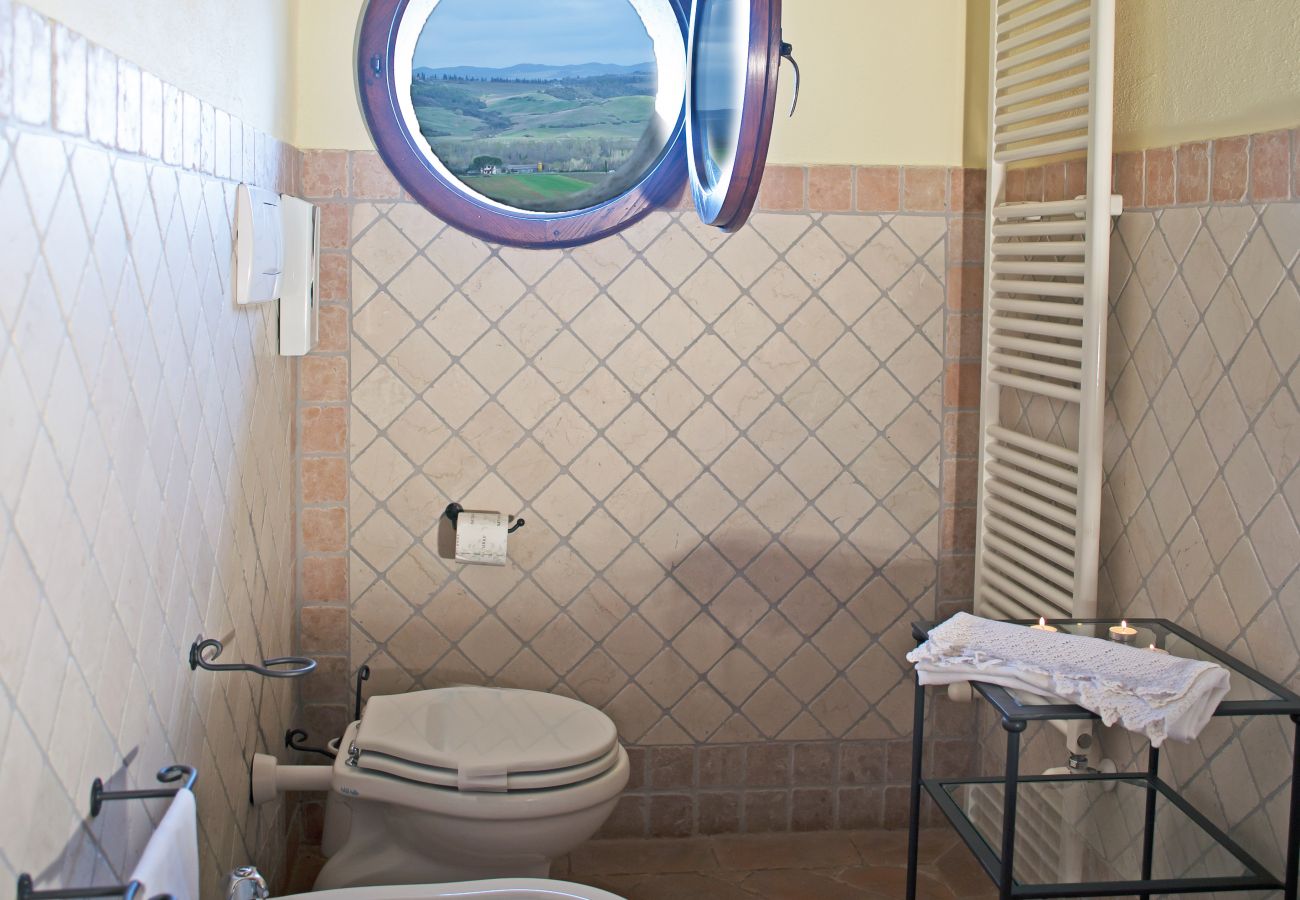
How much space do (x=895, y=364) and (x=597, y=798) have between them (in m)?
1.20

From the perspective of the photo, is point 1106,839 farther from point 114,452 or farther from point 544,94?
point 544,94

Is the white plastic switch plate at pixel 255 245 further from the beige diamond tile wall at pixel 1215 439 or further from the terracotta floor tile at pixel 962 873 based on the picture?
the terracotta floor tile at pixel 962 873

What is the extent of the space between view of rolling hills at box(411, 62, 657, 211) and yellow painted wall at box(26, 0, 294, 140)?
0.40 meters

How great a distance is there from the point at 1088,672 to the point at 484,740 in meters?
1.10

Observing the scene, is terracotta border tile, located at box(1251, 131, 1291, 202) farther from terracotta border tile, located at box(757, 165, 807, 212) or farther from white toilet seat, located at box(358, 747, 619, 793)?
white toilet seat, located at box(358, 747, 619, 793)

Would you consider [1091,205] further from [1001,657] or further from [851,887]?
[851,887]

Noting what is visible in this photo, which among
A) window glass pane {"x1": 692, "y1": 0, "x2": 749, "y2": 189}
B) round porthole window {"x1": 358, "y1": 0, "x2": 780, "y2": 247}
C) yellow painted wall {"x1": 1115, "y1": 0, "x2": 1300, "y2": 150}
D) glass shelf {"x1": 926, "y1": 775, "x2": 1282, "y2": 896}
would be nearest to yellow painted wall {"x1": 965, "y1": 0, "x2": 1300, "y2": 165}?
yellow painted wall {"x1": 1115, "y1": 0, "x2": 1300, "y2": 150}

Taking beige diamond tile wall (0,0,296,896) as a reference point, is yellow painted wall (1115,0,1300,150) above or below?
above

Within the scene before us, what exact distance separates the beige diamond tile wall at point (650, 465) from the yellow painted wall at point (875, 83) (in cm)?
7

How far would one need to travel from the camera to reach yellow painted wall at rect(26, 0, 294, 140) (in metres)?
1.42

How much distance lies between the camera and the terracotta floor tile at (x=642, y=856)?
2.82 m

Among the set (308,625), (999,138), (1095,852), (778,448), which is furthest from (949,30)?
(308,625)

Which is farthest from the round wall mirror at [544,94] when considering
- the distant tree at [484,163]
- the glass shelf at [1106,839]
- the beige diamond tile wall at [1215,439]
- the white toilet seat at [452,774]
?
the glass shelf at [1106,839]

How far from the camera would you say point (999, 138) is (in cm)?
259
